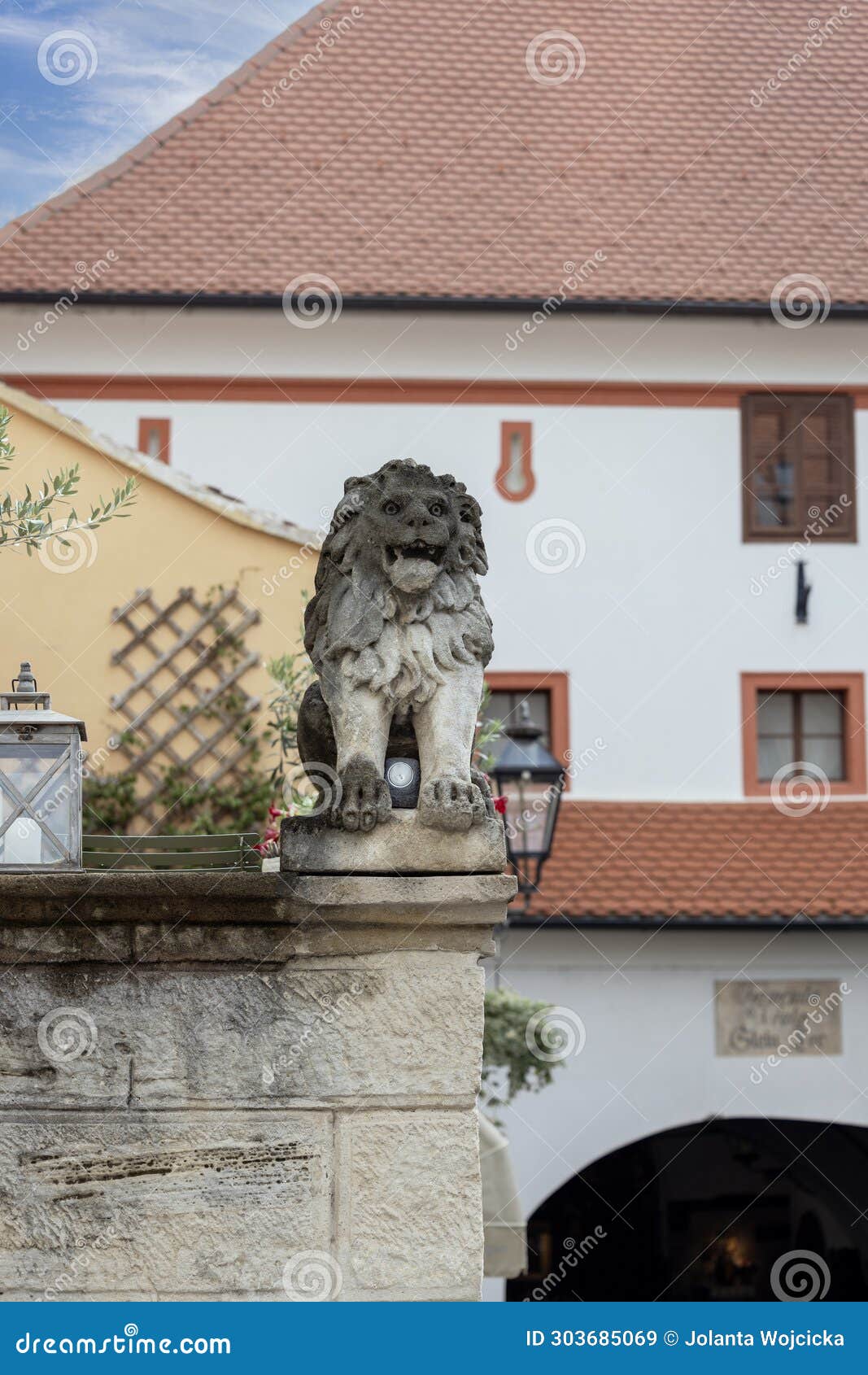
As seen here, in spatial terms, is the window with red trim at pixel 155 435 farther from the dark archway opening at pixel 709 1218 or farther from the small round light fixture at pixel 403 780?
the small round light fixture at pixel 403 780

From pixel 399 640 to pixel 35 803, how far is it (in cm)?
78

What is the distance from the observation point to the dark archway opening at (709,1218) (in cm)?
1575

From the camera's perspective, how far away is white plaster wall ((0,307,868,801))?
1545 cm

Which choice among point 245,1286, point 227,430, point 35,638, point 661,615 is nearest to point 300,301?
point 227,430

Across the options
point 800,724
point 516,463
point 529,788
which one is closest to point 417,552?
point 529,788

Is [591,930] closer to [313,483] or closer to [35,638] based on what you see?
[313,483]

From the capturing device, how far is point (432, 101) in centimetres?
1691

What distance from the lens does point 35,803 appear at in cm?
378

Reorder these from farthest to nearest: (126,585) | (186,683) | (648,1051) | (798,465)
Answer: (798,465) < (648,1051) < (186,683) < (126,585)

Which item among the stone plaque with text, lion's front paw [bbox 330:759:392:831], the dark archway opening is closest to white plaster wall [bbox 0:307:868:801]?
the stone plaque with text

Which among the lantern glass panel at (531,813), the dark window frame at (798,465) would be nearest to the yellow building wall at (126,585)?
the lantern glass panel at (531,813)

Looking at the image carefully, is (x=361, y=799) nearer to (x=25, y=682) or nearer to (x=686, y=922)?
(x=25, y=682)

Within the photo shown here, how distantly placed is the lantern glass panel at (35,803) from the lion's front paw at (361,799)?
57 cm

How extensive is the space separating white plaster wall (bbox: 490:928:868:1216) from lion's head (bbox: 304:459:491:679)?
10.8 meters
